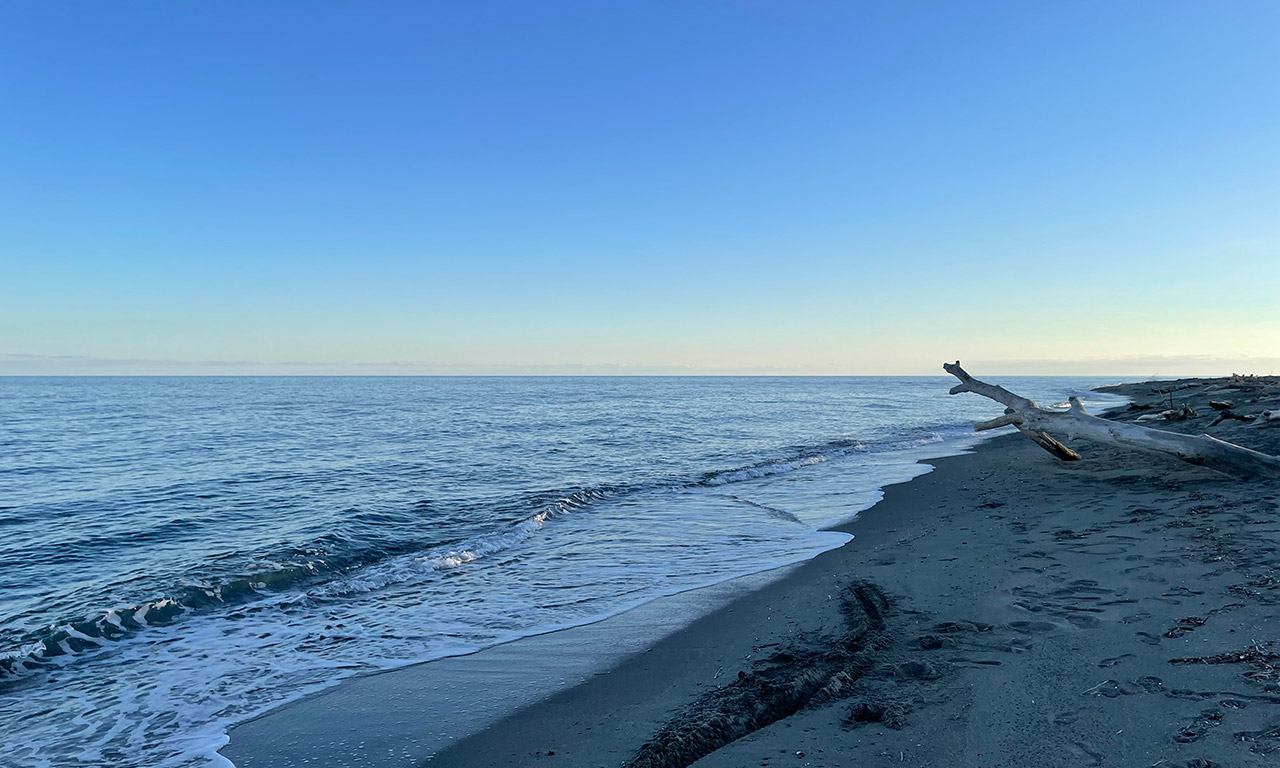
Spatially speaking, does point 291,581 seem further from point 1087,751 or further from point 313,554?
point 1087,751

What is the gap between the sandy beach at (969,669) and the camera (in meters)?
3.76

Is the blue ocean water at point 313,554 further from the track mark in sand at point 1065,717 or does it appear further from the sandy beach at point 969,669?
the track mark in sand at point 1065,717

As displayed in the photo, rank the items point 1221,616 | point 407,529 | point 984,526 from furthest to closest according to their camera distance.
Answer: point 407,529, point 984,526, point 1221,616

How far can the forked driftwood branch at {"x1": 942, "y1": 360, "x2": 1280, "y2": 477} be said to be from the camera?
404 inches

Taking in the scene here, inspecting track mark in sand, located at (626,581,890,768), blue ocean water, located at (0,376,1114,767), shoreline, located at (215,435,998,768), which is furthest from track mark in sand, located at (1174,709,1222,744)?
blue ocean water, located at (0,376,1114,767)

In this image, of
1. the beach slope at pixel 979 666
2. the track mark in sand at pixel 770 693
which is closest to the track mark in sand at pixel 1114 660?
the beach slope at pixel 979 666

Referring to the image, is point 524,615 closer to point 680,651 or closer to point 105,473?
point 680,651

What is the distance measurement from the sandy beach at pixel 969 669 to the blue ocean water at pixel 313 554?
1273mm

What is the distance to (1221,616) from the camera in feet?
16.6

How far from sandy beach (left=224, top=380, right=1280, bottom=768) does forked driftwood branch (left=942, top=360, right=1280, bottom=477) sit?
5.37 ft

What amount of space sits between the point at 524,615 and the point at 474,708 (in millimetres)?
2437

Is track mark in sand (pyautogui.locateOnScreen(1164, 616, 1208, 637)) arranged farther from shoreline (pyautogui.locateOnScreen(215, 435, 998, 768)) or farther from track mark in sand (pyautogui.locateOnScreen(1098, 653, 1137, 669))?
shoreline (pyautogui.locateOnScreen(215, 435, 998, 768))

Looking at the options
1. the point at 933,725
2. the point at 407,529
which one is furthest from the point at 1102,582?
the point at 407,529

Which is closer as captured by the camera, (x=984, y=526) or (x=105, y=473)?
(x=984, y=526)
